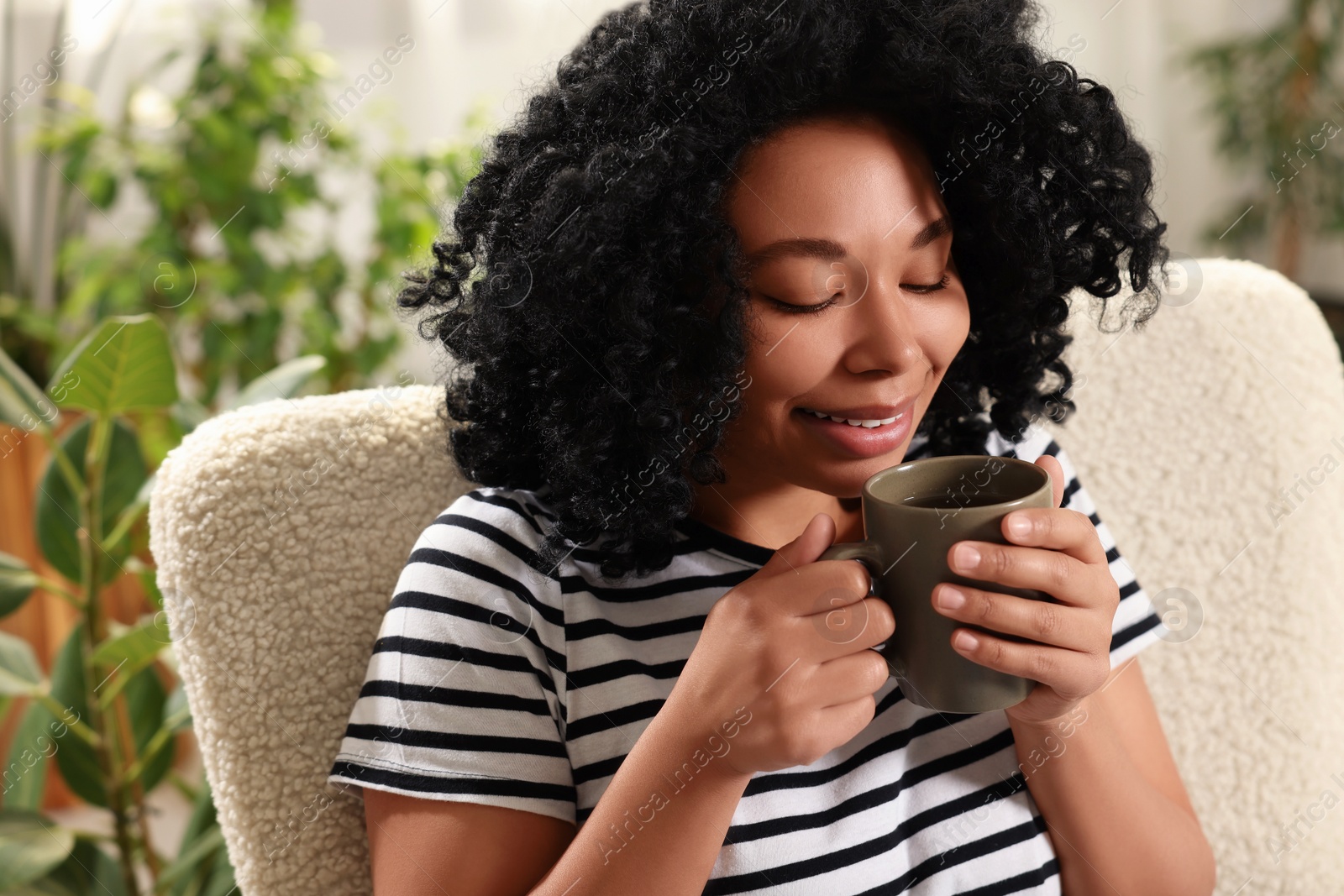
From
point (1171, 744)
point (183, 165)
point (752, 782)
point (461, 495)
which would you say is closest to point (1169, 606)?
point (1171, 744)

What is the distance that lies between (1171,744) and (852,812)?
43 cm

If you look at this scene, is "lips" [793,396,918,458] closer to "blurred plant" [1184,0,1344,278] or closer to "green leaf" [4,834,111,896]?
"green leaf" [4,834,111,896]

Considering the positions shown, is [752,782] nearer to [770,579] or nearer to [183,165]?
[770,579]

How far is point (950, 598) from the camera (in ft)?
2.05

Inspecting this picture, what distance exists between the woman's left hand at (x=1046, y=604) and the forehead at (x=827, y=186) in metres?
0.23

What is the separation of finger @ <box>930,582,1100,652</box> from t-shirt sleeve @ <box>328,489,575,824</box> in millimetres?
317

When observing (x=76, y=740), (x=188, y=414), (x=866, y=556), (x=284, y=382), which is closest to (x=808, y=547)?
(x=866, y=556)

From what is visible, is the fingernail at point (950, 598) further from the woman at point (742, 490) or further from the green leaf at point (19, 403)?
the green leaf at point (19, 403)

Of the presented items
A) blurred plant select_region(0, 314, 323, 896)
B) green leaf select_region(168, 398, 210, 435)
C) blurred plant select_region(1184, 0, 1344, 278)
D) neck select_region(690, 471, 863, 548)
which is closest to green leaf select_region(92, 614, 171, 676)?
blurred plant select_region(0, 314, 323, 896)

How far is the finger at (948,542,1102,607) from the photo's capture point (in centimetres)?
62

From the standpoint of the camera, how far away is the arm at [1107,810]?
2.74ft

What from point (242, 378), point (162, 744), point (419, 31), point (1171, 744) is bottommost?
point (1171, 744)

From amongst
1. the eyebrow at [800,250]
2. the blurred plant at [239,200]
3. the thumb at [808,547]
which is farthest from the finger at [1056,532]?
the blurred plant at [239,200]

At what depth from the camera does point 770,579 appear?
0.68m
